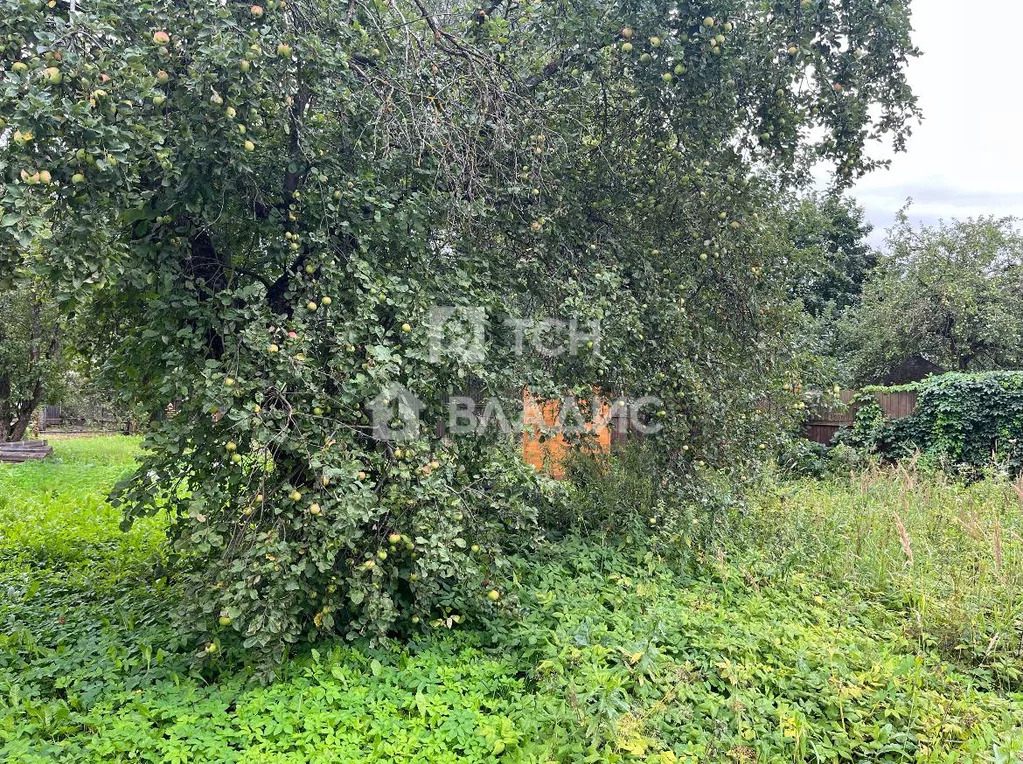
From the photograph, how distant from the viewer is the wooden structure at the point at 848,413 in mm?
8969

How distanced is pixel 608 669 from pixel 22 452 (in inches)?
481

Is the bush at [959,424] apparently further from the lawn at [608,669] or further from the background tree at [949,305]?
the background tree at [949,305]

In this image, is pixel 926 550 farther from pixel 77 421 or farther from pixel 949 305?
pixel 77 421

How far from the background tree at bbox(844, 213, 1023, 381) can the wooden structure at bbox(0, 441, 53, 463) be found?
619 inches

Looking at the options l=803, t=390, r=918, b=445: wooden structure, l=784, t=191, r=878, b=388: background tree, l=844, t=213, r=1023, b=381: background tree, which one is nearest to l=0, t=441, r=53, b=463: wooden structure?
l=803, t=390, r=918, b=445: wooden structure

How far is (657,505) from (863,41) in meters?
3.12

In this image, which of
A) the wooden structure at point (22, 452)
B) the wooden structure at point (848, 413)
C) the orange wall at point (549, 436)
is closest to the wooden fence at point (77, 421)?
the wooden structure at point (22, 452)

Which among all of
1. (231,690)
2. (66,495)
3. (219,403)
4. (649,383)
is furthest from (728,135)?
(66,495)

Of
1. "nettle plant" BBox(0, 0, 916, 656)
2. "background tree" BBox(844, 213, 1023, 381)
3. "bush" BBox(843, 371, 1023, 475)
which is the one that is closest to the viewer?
"nettle plant" BBox(0, 0, 916, 656)

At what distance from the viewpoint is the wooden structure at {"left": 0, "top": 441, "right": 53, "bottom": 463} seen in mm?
11258

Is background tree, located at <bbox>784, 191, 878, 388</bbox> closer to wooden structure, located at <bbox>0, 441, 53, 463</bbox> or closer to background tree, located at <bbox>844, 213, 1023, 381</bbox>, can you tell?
background tree, located at <bbox>844, 213, 1023, 381</bbox>

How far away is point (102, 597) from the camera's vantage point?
14.2 feet

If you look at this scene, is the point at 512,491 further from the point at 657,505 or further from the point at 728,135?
the point at 728,135

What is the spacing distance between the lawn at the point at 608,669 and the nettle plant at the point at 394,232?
32cm
